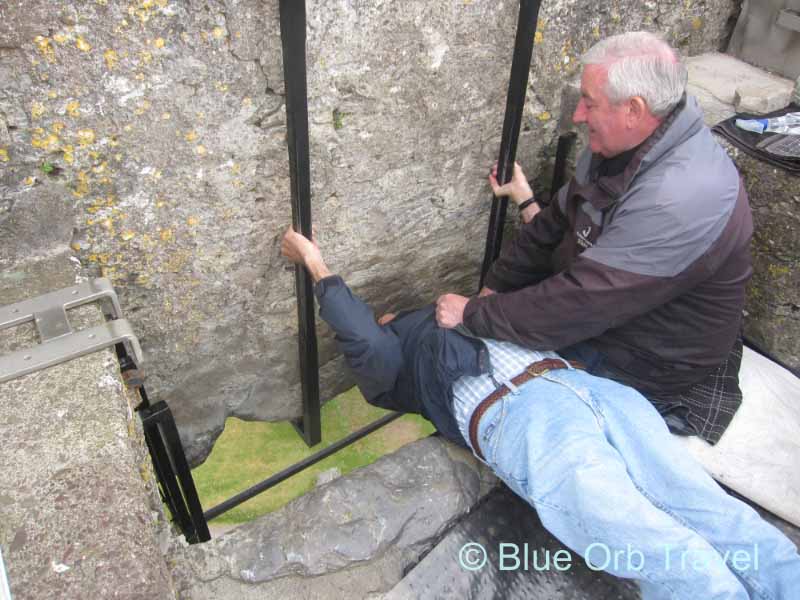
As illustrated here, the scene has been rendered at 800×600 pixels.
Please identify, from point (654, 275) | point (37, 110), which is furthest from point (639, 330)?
point (37, 110)

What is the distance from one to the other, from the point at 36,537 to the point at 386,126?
1.65 meters

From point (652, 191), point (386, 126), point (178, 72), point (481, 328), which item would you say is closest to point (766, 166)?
point (652, 191)

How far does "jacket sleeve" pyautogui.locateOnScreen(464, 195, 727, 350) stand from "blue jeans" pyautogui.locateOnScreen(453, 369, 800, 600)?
0.20 m

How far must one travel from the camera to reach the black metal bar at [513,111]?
227 cm

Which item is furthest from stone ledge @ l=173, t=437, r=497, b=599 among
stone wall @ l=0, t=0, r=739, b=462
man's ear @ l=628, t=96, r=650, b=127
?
man's ear @ l=628, t=96, r=650, b=127

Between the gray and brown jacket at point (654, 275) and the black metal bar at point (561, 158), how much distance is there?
45cm

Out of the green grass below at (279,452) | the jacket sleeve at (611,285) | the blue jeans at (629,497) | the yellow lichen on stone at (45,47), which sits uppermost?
the yellow lichen on stone at (45,47)

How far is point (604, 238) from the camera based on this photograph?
6.79ft

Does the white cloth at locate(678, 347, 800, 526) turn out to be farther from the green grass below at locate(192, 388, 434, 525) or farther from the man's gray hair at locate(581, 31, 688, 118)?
the green grass below at locate(192, 388, 434, 525)

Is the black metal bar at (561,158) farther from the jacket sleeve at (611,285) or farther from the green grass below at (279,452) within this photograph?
the green grass below at (279,452)

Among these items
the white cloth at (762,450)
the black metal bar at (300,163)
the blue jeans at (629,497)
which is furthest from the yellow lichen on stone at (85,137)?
the white cloth at (762,450)

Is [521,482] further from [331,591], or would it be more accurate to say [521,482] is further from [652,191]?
[652,191]

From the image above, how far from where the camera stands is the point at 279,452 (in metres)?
3.22

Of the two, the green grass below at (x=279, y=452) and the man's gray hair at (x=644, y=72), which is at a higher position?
the man's gray hair at (x=644, y=72)
